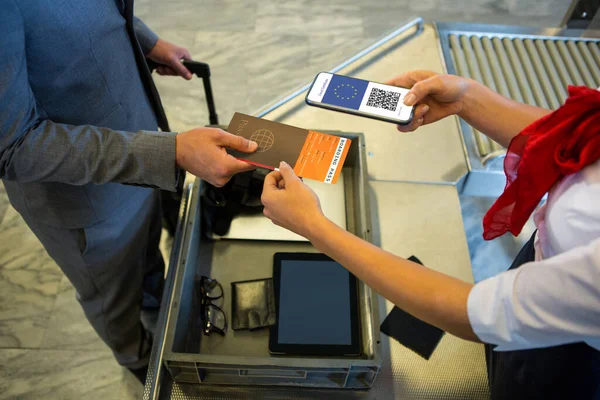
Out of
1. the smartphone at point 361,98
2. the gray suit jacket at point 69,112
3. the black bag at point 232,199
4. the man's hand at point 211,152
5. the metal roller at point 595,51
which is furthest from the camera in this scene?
the metal roller at point 595,51

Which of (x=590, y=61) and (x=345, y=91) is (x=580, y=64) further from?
(x=345, y=91)

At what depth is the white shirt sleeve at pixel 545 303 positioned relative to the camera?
525mm

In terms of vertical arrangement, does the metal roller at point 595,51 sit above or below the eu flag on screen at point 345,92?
below

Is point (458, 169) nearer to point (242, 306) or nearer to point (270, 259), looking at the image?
point (270, 259)

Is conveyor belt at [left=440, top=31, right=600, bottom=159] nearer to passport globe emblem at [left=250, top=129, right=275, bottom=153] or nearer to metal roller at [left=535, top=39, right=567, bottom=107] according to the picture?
metal roller at [left=535, top=39, right=567, bottom=107]

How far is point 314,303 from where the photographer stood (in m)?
0.98

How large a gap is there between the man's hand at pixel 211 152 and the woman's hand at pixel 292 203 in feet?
0.25

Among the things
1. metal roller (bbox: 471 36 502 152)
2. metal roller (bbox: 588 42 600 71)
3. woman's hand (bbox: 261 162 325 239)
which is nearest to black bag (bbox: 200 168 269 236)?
woman's hand (bbox: 261 162 325 239)

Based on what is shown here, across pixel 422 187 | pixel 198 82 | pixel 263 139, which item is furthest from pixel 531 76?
pixel 198 82

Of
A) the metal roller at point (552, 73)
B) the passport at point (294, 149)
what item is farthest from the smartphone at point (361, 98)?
the metal roller at point (552, 73)

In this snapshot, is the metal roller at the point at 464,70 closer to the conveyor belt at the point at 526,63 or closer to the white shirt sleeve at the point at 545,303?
the conveyor belt at the point at 526,63

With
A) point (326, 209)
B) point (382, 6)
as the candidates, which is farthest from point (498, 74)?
point (382, 6)

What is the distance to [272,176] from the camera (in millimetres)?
867

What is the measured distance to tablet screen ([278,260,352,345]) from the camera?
37.1 inches
